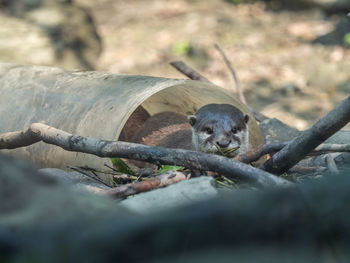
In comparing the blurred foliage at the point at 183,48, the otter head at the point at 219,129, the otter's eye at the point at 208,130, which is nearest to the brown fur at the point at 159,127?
the otter head at the point at 219,129

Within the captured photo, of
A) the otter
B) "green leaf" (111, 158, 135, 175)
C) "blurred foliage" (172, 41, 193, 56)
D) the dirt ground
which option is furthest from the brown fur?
"blurred foliage" (172, 41, 193, 56)

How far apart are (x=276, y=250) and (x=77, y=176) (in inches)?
73.1

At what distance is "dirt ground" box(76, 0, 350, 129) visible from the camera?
643 centimetres

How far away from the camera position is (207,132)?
11.5 feet

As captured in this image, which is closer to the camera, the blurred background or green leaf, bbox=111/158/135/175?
green leaf, bbox=111/158/135/175

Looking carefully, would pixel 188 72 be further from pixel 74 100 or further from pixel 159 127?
pixel 74 100

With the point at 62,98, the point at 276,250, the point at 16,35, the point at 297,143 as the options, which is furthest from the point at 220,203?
the point at 16,35

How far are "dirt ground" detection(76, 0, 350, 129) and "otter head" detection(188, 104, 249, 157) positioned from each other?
2.24 m

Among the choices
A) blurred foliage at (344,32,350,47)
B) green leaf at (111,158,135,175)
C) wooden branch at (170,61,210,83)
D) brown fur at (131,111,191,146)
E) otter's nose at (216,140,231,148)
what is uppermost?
blurred foliage at (344,32,350,47)

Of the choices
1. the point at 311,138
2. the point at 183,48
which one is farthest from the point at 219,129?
the point at 183,48

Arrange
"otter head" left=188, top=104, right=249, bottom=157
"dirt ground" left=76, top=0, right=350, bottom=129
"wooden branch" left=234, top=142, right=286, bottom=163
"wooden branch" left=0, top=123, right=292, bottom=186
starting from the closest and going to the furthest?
"wooden branch" left=0, top=123, right=292, bottom=186
"wooden branch" left=234, top=142, right=286, bottom=163
"otter head" left=188, top=104, right=249, bottom=157
"dirt ground" left=76, top=0, right=350, bottom=129

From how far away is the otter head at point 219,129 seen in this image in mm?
3379

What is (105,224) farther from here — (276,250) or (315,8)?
(315,8)

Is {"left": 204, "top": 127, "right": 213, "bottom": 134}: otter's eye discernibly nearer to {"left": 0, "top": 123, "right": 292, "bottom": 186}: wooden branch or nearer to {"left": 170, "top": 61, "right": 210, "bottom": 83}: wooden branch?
{"left": 170, "top": 61, "right": 210, "bottom": 83}: wooden branch
